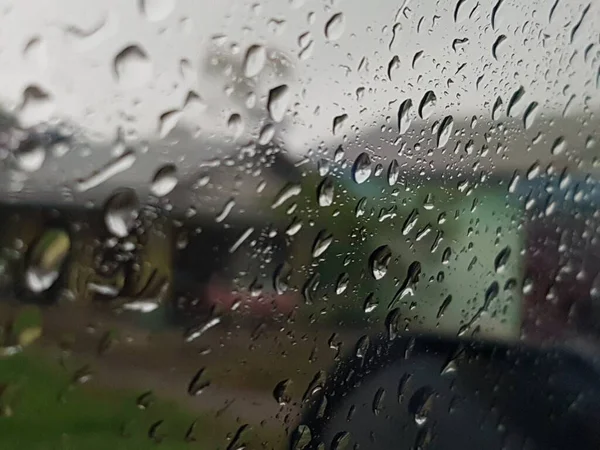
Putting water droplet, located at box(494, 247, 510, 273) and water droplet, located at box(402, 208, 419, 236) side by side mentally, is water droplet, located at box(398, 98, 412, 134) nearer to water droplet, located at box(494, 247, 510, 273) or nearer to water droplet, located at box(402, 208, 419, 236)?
water droplet, located at box(402, 208, 419, 236)

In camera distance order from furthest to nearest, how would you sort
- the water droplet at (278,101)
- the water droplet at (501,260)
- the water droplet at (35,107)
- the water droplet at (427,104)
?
the water droplet at (501,260) → the water droplet at (427,104) → the water droplet at (278,101) → the water droplet at (35,107)

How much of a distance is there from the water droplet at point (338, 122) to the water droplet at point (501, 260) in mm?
289

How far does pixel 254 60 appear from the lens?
467 millimetres

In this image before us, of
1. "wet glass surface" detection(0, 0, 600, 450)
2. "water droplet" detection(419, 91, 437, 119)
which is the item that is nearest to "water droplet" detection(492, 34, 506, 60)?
"wet glass surface" detection(0, 0, 600, 450)

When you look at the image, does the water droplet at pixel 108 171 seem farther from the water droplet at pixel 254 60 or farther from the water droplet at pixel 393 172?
the water droplet at pixel 393 172

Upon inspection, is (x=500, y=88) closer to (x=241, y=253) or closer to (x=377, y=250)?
(x=377, y=250)

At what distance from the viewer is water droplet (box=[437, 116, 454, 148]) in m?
0.61

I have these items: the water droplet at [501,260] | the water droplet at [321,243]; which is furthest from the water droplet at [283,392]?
the water droplet at [501,260]

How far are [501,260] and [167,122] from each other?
0.45 meters

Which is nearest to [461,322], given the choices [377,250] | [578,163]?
[377,250]

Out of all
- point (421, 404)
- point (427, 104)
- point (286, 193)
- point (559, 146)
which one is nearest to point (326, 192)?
point (286, 193)

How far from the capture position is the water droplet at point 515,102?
682 millimetres

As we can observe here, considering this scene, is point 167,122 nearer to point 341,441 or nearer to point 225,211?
point 225,211

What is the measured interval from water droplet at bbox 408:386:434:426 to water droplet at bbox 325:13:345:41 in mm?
354
